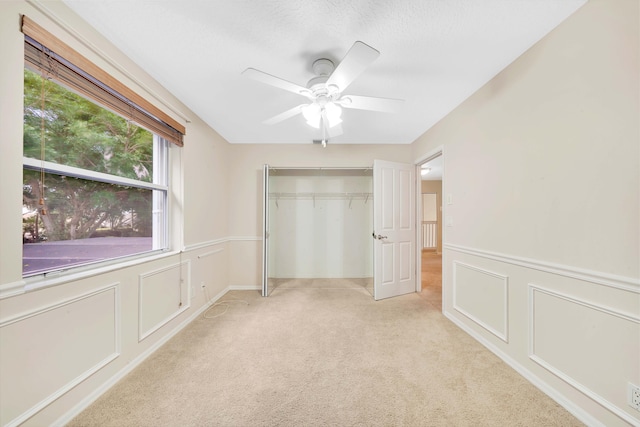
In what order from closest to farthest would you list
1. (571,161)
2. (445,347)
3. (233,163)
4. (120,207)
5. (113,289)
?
(571,161), (113,289), (120,207), (445,347), (233,163)

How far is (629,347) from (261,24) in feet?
8.60

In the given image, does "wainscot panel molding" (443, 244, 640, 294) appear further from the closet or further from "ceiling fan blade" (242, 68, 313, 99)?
the closet

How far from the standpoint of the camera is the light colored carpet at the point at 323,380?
1359 millimetres

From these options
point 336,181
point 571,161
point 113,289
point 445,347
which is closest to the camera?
point 571,161

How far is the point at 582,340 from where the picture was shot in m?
A: 1.34

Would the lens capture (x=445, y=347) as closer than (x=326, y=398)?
No

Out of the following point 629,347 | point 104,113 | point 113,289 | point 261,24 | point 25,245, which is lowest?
point 629,347

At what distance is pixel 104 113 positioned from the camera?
66.8 inches

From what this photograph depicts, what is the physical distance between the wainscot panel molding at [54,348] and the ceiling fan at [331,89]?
1706mm

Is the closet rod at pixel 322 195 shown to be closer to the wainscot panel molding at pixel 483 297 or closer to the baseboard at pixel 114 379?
the wainscot panel molding at pixel 483 297

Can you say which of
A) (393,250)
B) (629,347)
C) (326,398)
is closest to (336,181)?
(393,250)

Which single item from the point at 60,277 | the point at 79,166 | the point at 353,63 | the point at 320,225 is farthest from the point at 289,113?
the point at 320,225

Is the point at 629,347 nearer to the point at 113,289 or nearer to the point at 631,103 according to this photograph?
the point at 631,103

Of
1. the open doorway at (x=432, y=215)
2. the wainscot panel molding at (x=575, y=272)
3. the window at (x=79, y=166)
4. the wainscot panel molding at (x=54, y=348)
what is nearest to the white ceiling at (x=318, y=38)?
the window at (x=79, y=166)
